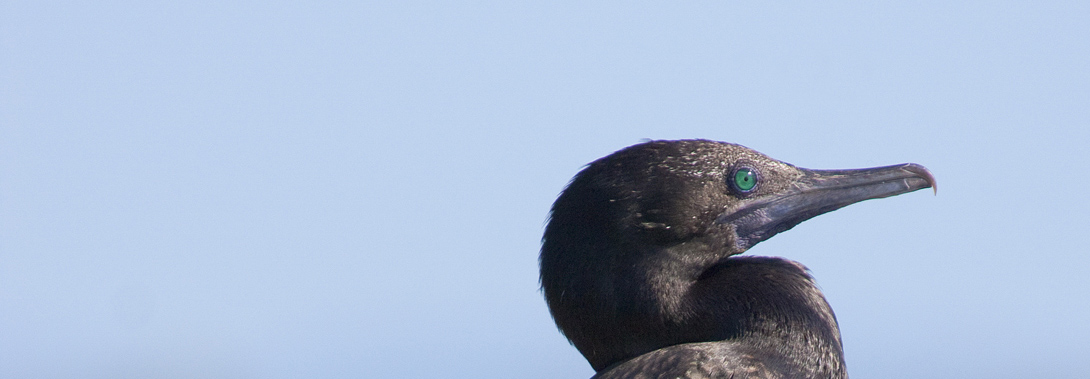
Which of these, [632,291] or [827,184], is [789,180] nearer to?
[827,184]

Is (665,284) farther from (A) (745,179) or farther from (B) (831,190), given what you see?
(B) (831,190)

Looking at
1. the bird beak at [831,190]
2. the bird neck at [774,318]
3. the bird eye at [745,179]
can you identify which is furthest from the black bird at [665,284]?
the bird beak at [831,190]

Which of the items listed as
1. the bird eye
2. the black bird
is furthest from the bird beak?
the black bird

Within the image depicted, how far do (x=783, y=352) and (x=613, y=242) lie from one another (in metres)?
0.92

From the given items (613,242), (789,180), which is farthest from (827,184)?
(613,242)

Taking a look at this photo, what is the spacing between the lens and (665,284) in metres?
5.38

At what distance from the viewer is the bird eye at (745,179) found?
5828 mm

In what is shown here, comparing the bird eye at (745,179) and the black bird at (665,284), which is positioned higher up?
the bird eye at (745,179)

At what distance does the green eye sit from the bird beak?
0.35 feet

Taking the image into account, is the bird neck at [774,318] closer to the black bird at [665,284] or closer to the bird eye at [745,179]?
the black bird at [665,284]

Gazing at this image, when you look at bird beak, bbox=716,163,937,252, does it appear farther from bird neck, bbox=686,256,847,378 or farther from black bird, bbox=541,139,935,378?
bird neck, bbox=686,256,847,378

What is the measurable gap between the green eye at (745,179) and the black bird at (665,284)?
21 centimetres

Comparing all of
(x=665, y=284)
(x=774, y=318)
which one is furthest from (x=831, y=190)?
(x=665, y=284)

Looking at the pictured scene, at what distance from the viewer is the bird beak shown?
602 cm
